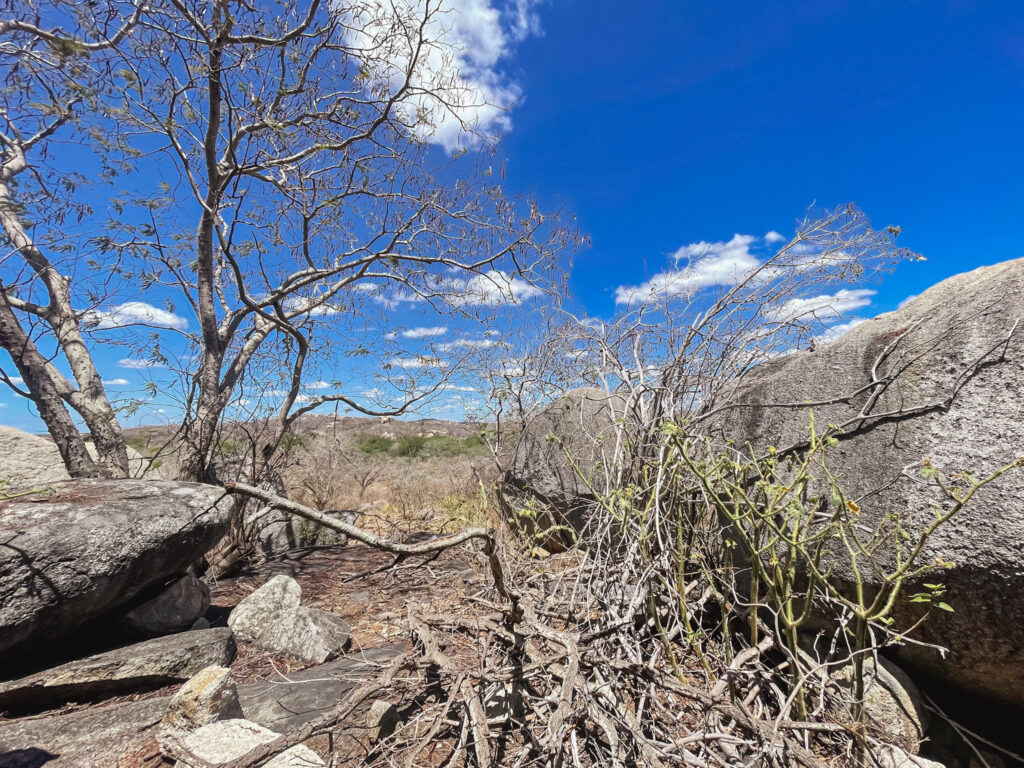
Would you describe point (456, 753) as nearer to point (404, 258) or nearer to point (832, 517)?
point (832, 517)

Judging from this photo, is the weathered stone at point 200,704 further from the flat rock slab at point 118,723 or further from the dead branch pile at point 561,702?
the flat rock slab at point 118,723

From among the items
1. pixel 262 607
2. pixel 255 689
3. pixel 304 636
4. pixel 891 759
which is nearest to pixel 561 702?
pixel 891 759

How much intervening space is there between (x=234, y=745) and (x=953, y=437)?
3.21m

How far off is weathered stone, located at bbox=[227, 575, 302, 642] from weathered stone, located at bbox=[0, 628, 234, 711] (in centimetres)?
49

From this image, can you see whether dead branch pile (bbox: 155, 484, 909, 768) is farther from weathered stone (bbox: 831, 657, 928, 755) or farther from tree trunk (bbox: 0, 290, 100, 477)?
tree trunk (bbox: 0, 290, 100, 477)

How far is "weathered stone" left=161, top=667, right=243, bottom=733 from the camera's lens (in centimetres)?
210

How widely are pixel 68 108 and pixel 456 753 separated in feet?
18.5

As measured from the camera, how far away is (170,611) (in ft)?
11.7

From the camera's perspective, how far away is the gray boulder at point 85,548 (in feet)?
8.75

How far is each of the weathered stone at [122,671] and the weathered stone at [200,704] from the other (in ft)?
3.01

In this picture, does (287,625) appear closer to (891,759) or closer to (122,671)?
(122,671)

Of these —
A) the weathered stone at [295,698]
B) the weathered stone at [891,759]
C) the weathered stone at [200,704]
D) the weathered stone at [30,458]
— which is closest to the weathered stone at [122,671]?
the weathered stone at [295,698]

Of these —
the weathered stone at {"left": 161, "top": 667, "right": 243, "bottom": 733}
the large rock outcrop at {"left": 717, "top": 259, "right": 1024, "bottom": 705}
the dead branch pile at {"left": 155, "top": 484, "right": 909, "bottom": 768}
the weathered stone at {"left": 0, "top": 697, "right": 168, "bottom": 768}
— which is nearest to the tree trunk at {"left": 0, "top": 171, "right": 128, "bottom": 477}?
the weathered stone at {"left": 0, "top": 697, "right": 168, "bottom": 768}

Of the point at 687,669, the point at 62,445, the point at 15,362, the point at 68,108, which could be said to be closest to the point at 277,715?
the point at 687,669
